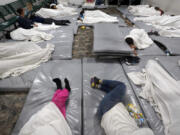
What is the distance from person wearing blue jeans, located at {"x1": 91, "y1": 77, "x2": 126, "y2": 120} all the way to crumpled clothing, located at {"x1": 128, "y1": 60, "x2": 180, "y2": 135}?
0.31 m

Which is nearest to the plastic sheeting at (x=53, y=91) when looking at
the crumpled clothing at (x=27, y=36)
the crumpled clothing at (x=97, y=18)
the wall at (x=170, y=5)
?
the crumpled clothing at (x=27, y=36)

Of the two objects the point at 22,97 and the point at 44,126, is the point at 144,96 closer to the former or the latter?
the point at 44,126

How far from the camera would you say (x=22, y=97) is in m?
1.50

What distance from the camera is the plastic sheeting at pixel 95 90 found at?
1094 mm

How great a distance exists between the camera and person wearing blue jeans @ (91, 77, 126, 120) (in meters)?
1.12

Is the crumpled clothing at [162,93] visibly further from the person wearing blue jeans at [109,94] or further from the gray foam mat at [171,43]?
the gray foam mat at [171,43]

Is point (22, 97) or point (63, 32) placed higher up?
point (63, 32)

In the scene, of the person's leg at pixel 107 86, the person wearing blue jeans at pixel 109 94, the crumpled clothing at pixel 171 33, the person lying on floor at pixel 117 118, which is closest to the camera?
the person lying on floor at pixel 117 118

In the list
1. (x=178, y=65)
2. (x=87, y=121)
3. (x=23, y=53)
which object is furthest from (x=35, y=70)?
(x=178, y=65)

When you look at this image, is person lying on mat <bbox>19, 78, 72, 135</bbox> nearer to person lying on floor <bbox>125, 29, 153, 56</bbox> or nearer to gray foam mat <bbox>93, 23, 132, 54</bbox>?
gray foam mat <bbox>93, 23, 132, 54</bbox>

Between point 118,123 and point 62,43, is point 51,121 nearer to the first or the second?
point 118,123

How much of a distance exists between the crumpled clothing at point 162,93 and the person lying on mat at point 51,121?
0.95m

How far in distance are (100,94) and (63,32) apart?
207 centimetres

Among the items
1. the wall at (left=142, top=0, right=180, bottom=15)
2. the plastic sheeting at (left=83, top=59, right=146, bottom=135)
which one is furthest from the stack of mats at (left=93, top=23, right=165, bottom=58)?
the wall at (left=142, top=0, right=180, bottom=15)
